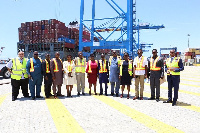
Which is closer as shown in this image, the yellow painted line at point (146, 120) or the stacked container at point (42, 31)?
the yellow painted line at point (146, 120)

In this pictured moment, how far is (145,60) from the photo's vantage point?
7.92m

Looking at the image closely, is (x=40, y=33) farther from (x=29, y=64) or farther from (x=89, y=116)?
(x=89, y=116)

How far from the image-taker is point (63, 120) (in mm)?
5219

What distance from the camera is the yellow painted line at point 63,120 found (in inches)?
177

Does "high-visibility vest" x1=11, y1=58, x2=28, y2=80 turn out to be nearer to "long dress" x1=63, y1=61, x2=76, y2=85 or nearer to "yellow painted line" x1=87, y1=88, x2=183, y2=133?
"long dress" x1=63, y1=61, x2=76, y2=85

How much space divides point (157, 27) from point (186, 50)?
164 feet

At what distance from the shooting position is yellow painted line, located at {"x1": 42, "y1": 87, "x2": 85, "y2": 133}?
177 inches

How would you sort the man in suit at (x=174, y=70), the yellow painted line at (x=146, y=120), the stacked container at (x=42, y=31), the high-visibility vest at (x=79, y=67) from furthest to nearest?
the stacked container at (x=42, y=31) → the high-visibility vest at (x=79, y=67) → the man in suit at (x=174, y=70) → the yellow painted line at (x=146, y=120)

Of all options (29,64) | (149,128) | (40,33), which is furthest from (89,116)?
(40,33)

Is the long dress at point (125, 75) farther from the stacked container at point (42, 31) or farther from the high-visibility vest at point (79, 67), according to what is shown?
the stacked container at point (42, 31)

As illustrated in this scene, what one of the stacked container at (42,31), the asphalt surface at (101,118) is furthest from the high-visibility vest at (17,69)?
the stacked container at (42,31)

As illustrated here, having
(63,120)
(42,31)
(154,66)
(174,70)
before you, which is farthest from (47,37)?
(63,120)

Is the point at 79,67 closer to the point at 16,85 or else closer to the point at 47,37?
the point at 16,85

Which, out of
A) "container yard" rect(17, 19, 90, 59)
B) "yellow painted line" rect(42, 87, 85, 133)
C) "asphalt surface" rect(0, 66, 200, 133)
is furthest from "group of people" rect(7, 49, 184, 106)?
"container yard" rect(17, 19, 90, 59)
